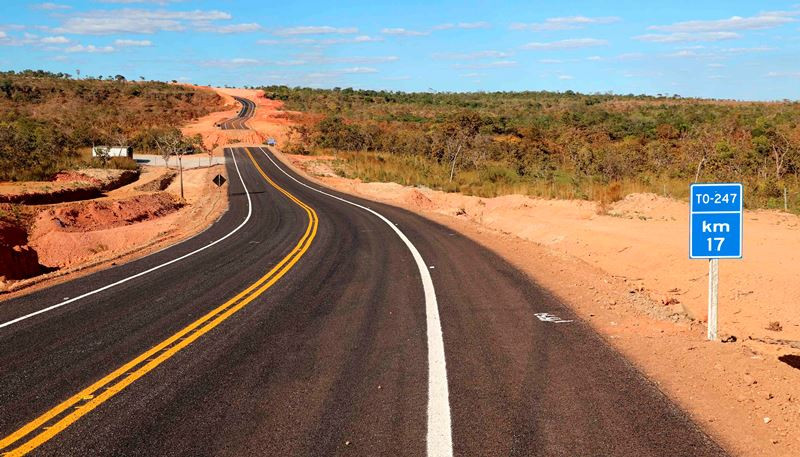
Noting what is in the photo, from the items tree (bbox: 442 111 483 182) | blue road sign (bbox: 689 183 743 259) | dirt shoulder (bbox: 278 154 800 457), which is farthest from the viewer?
tree (bbox: 442 111 483 182)

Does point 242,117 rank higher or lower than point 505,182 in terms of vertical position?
higher

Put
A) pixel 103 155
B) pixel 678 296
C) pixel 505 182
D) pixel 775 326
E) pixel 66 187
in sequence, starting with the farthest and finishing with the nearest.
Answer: pixel 103 155, pixel 505 182, pixel 66 187, pixel 678 296, pixel 775 326

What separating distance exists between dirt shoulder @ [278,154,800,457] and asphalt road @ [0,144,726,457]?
47 centimetres

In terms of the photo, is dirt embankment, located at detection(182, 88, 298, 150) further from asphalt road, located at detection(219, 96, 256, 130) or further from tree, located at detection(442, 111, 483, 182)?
tree, located at detection(442, 111, 483, 182)

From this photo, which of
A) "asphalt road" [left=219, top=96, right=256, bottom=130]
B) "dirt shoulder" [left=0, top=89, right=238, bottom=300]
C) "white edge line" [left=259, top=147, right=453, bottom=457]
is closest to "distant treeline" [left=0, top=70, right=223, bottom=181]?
"dirt shoulder" [left=0, top=89, right=238, bottom=300]

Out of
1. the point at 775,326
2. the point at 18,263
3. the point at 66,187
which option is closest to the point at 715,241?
the point at 775,326

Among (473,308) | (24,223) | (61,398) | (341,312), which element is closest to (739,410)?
(473,308)

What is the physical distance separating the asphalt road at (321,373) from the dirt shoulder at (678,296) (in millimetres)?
466

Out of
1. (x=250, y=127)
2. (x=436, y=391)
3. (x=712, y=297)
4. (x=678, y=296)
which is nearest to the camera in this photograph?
(x=436, y=391)

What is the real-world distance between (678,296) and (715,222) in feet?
19.6

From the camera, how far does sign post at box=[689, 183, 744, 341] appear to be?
6789 millimetres

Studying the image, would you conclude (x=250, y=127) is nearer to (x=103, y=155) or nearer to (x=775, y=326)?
(x=103, y=155)

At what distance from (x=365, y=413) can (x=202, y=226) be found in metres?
23.6

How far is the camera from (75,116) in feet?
334
